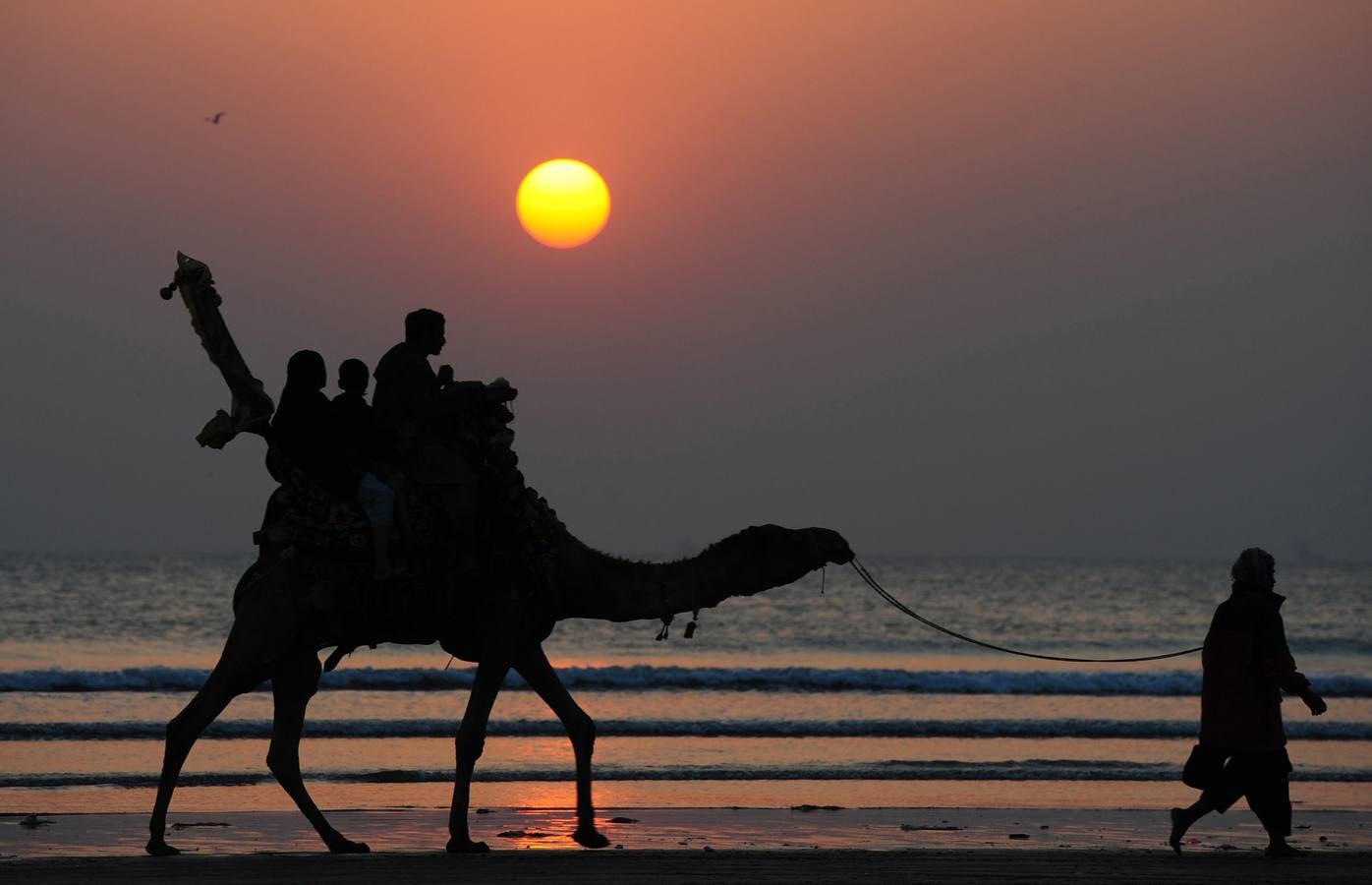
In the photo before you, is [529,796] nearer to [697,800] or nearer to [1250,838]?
[697,800]

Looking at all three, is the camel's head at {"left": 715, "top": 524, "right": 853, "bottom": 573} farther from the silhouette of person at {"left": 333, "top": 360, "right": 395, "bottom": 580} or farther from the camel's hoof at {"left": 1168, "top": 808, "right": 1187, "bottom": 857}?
the camel's hoof at {"left": 1168, "top": 808, "right": 1187, "bottom": 857}

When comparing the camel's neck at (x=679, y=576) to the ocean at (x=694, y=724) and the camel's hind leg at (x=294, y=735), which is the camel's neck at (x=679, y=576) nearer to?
the ocean at (x=694, y=724)

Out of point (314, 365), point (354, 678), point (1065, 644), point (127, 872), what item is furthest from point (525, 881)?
point (1065, 644)

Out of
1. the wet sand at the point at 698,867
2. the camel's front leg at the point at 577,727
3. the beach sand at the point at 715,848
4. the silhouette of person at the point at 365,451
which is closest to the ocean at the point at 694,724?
the beach sand at the point at 715,848

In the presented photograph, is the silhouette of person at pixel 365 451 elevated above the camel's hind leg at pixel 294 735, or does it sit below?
above

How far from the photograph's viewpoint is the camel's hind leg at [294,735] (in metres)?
12.2

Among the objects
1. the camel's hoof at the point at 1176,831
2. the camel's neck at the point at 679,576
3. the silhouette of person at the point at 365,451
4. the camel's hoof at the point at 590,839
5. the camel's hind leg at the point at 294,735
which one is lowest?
the camel's hoof at the point at 590,839

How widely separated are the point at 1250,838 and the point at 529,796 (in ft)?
20.8

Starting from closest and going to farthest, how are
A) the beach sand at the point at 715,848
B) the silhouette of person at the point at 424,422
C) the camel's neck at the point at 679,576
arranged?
the beach sand at the point at 715,848
the silhouette of person at the point at 424,422
the camel's neck at the point at 679,576

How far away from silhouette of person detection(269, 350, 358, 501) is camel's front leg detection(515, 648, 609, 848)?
1.78 m

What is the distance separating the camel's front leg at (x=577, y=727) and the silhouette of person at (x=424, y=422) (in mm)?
1013

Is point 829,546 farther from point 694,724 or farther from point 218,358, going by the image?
point 694,724

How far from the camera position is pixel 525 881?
10.6m

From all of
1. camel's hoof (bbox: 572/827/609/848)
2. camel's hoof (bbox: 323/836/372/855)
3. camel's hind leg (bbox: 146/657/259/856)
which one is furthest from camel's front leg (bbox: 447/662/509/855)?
camel's hind leg (bbox: 146/657/259/856)
